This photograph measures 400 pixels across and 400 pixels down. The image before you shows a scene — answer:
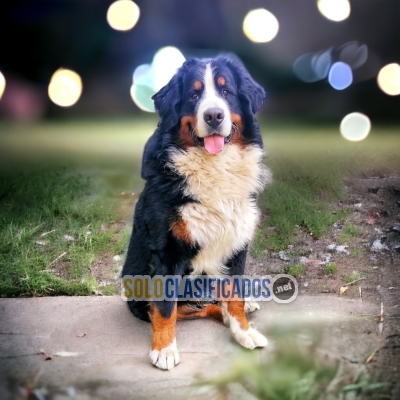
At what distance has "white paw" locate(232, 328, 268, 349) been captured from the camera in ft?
6.33

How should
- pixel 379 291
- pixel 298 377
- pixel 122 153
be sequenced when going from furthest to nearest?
pixel 122 153 → pixel 379 291 → pixel 298 377

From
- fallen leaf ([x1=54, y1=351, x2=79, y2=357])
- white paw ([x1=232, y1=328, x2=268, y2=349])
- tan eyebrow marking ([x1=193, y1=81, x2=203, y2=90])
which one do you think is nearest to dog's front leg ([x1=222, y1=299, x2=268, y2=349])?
white paw ([x1=232, y1=328, x2=268, y2=349])

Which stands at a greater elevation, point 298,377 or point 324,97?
point 324,97

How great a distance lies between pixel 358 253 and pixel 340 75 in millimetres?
826

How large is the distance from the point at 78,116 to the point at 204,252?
0.90 meters

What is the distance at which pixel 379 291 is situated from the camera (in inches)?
81.0

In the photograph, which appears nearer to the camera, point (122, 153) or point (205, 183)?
point (205, 183)

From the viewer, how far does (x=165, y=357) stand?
184 centimetres

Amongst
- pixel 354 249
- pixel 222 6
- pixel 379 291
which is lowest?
pixel 379 291

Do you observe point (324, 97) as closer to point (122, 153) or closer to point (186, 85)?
point (186, 85)

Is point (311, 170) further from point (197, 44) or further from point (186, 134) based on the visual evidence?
point (197, 44)

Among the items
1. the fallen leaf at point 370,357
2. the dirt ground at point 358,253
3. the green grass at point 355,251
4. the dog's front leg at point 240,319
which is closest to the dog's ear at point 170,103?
the dog's front leg at point 240,319

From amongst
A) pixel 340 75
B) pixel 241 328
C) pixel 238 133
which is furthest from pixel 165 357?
pixel 340 75

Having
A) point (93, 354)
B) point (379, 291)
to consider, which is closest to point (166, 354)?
point (93, 354)
